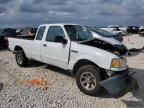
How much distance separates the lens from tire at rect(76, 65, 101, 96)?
663 cm

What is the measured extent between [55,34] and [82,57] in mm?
1702

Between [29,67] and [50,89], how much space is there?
3372mm

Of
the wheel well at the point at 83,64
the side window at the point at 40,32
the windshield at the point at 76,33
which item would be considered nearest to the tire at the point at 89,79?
the wheel well at the point at 83,64

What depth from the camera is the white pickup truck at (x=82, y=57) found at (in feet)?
21.5

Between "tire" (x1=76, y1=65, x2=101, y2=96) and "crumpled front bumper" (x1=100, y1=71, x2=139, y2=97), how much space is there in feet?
1.36

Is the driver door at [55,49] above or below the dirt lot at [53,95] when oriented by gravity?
above

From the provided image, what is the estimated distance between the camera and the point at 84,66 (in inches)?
277

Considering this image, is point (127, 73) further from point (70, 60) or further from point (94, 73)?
point (70, 60)

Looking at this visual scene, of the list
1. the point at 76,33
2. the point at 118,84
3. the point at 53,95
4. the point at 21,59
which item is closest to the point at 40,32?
the point at 76,33

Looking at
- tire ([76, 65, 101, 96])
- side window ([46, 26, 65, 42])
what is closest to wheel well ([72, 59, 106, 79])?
tire ([76, 65, 101, 96])

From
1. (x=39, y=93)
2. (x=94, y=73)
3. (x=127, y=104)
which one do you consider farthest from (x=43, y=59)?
(x=127, y=104)

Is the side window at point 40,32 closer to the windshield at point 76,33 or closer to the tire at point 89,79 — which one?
the windshield at point 76,33

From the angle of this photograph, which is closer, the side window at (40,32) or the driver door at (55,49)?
the driver door at (55,49)

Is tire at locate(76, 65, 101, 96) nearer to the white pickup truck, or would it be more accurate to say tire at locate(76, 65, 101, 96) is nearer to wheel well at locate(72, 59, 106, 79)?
the white pickup truck
